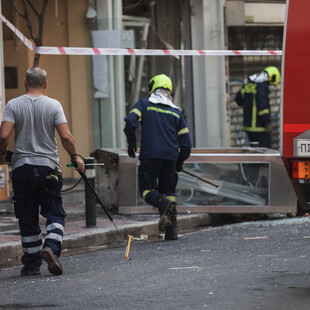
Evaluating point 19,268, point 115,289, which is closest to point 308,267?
point 115,289

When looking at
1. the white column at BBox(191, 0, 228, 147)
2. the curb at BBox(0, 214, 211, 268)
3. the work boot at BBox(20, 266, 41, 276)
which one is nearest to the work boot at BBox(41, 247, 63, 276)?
the work boot at BBox(20, 266, 41, 276)

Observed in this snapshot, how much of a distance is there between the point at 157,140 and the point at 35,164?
2.61 metres

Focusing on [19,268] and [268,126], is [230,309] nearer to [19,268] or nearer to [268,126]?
[19,268]

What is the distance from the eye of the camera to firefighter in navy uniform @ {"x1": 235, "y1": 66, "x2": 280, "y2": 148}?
53.1ft

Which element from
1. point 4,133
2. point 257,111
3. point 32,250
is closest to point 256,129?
point 257,111

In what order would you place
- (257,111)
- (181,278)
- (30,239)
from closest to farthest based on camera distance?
(181,278) < (30,239) < (257,111)

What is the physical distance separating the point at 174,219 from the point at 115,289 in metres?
3.64

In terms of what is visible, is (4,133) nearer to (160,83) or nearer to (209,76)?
(160,83)

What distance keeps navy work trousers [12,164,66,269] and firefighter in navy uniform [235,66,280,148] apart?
867 centimetres

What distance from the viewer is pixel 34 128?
7.91m

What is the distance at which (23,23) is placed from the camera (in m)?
15.8

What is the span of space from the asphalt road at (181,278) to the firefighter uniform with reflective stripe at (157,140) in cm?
71

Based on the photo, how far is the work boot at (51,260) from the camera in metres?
7.70

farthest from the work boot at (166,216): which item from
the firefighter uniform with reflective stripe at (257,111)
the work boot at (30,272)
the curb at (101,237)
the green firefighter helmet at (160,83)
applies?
the firefighter uniform with reflective stripe at (257,111)
